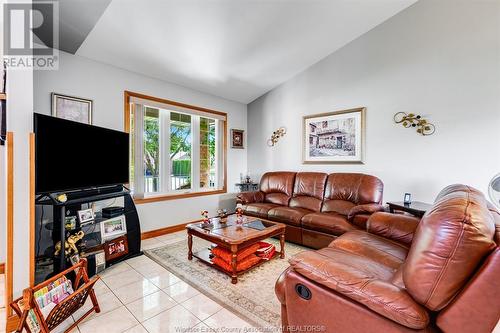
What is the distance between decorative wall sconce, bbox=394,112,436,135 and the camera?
3.04 m

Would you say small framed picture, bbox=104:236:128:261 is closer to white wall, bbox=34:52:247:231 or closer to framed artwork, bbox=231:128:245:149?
white wall, bbox=34:52:247:231

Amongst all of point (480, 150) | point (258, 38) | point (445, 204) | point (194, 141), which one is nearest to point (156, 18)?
point (258, 38)

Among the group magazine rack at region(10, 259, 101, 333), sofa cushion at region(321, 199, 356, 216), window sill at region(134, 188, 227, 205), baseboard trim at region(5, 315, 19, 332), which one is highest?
window sill at region(134, 188, 227, 205)

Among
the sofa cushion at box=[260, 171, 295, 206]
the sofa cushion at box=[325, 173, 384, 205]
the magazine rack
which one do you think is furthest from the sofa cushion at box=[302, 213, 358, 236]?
the magazine rack

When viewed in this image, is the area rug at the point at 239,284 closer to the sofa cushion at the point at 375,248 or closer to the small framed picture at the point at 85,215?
the sofa cushion at the point at 375,248

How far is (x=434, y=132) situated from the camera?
300cm

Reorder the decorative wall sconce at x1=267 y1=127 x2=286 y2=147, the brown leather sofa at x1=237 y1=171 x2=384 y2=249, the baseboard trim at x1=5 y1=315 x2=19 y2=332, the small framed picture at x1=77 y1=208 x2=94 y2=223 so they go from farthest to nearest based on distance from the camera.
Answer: the decorative wall sconce at x1=267 y1=127 x2=286 y2=147
the brown leather sofa at x1=237 y1=171 x2=384 y2=249
the small framed picture at x1=77 y1=208 x2=94 y2=223
the baseboard trim at x1=5 y1=315 x2=19 y2=332

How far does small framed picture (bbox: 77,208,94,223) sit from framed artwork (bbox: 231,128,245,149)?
9.64ft

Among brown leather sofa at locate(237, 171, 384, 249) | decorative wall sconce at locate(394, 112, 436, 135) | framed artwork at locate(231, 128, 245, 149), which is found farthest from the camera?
framed artwork at locate(231, 128, 245, 149)

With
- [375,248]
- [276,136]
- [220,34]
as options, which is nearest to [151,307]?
[375,248]

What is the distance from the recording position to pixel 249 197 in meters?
3.95

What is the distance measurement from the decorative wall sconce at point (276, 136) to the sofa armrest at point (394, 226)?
253 cm

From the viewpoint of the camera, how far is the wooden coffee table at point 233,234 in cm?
221

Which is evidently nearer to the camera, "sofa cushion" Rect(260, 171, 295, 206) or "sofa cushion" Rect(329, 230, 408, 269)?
"sofa cushion" Rect(329, 230, 408, 269)
